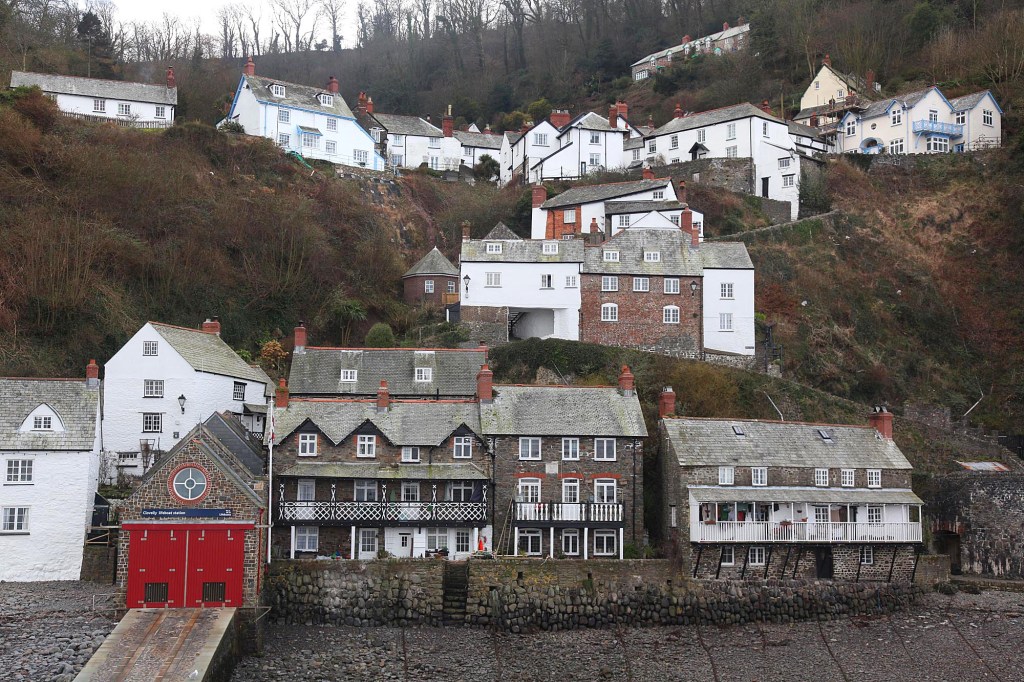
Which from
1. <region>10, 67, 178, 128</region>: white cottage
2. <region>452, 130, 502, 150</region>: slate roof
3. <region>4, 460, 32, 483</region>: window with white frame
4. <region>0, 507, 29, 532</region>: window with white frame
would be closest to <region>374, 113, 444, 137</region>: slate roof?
<region>452, 130, 502, 150</region>: slate roof

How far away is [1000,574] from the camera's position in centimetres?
4159

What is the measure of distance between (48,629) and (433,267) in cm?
3140

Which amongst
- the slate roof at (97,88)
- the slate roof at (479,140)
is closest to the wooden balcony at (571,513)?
the slate roof at (97,88)

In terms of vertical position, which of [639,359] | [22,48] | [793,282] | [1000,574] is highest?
[22,48]

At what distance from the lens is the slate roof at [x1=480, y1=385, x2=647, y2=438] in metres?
40.3

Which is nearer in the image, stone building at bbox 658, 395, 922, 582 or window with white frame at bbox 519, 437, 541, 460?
stone building at bbox 658, 395, 922, 582

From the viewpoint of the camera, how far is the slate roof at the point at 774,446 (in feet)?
131

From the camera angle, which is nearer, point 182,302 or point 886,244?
point 182,302

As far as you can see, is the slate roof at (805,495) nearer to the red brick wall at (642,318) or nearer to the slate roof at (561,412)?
the slate roof at (561,412)

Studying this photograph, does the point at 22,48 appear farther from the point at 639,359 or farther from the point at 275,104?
the point at 639,359

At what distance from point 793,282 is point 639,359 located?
1613 centimetres

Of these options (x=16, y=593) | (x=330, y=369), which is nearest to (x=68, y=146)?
(x=330, y=369)

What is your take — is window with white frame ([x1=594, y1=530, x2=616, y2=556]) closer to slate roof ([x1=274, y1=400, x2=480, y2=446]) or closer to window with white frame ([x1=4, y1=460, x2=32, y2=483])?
slate roof ([x1=274, y1=400, x2=480, y2=446])

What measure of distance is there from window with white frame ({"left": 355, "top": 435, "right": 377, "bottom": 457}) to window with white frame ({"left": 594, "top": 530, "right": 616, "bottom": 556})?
8.56 m
